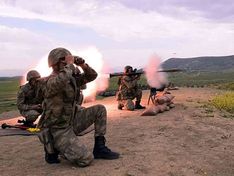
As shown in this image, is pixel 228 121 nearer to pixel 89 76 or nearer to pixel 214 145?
pixel 214 145

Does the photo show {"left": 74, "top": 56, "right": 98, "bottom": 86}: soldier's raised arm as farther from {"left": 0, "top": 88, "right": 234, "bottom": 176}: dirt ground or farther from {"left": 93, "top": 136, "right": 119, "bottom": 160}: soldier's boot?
{"left": 0, "top": 88, "right": 234, "bottom": 176}: dirt ground

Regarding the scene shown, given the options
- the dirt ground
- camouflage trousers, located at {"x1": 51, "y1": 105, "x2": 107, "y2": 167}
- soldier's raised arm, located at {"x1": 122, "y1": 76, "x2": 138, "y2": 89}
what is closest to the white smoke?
soldier's raised arm, located at {"x1": 122, "y1": 76, "x2": 138, "y2": 89}

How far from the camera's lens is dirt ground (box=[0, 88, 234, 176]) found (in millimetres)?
8156

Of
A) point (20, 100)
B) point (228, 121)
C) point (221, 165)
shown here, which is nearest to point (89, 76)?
point (221, 165)

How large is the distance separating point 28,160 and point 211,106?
11003 mm

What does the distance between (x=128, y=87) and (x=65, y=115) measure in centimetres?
1048

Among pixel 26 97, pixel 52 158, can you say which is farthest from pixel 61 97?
pixel 26 97

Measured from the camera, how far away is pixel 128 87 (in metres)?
18.9

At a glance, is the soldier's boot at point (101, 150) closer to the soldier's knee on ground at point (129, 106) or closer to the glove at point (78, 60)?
the glove at point (78, 60)

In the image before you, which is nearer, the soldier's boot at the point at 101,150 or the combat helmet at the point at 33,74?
the soldier's boot at the point at 101,150

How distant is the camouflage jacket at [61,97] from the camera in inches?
325

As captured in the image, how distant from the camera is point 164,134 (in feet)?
37.8

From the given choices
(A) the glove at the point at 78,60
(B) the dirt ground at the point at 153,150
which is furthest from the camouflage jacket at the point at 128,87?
(A) the glove at the point at 78,60

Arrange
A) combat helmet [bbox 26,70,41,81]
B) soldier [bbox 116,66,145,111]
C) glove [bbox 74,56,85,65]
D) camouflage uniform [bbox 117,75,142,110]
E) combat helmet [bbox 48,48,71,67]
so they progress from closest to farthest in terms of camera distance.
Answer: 1. combat helmet [bbox 48,48,71,67]
2. glove [bbox 74,56,85,65]
3. combat helmet [bbox 26,70,41,81]
4. soldier [bbox 116,66,145,111]
5. camouflage uniform [bbox 117,75,142,110]
